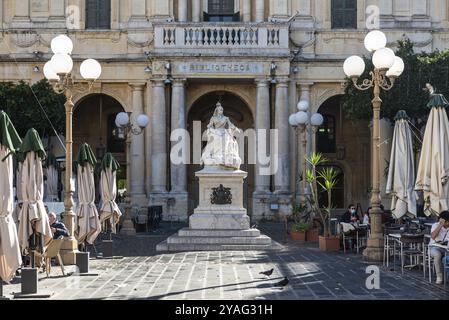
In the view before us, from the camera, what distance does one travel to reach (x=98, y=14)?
3659 centimetres

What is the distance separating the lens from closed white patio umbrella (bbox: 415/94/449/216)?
52.9ft

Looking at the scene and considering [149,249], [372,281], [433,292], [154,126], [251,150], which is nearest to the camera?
[433,292]

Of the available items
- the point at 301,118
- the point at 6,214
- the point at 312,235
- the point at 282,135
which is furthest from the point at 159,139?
the point at 6,214

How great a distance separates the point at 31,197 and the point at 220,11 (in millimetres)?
24257

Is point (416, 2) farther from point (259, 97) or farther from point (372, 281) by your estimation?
point (372, 281)

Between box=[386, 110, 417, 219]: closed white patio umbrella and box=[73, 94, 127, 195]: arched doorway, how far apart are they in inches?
836

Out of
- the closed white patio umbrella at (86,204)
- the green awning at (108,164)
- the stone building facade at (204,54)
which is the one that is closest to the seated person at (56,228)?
the closed white patio umbrella at (86,204)

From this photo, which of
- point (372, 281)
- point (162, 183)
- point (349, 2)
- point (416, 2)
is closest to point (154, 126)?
point (162, 183)

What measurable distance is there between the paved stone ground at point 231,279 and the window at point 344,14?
17706 millimetres

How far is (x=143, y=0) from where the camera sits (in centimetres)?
3600

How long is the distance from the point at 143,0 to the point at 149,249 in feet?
54.6

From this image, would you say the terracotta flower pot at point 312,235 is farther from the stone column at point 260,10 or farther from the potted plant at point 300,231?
the stone column at point 260,10

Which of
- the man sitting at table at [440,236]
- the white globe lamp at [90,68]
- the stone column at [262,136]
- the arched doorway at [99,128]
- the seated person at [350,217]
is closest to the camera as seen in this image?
the man sitting at table at [440,236]

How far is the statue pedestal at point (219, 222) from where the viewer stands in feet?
72.3
